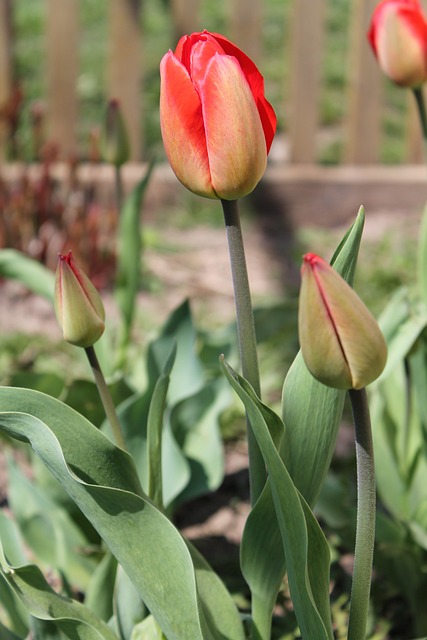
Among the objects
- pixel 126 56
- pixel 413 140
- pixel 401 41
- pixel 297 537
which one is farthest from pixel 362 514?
pixel 413 140

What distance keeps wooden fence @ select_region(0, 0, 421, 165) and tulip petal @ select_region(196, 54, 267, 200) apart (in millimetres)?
3045

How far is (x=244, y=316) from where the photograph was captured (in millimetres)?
975

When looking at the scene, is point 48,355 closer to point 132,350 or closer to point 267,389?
point 132,350

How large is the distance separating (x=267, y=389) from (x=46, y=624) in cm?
145

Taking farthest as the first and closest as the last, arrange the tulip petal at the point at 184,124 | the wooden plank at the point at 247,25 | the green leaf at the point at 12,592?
the wooden plank at the point at 247,25 < the green leaf at the point at 12,592 < the tulip petal at the point at 184,124

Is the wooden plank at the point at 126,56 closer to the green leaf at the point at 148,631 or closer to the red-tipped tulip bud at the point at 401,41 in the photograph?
the red-tipped tulip bud at the point at 401,41

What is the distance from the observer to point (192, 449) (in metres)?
1.76

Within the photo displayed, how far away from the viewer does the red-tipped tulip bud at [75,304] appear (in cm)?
96

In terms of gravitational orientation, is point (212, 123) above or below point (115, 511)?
above

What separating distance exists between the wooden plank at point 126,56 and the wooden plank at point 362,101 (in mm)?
881

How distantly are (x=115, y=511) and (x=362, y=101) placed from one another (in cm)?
333

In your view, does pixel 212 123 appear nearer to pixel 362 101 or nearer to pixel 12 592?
pixel 12 592

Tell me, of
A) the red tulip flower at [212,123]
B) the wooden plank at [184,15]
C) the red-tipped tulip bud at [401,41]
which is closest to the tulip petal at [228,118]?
the red tulip flower at [212,123]

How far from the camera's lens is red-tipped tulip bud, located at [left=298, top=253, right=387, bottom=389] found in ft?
2.50
